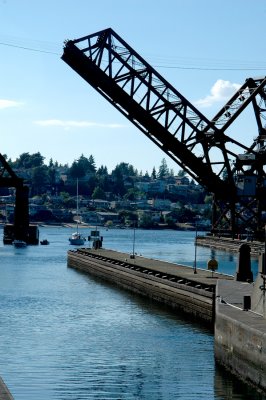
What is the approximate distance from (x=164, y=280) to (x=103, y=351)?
16.6 m

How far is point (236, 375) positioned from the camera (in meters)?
26.9

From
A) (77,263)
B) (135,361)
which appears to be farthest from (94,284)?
A: (135,361)

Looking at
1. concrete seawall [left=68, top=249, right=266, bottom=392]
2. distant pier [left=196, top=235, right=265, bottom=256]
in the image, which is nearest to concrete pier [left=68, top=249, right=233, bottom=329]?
concrete seawall [left=68, top=249, right=266, bottom=392]

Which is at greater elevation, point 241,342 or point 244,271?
point 244,271

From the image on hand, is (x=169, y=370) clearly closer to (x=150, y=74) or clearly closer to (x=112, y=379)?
(x=112, y=379)

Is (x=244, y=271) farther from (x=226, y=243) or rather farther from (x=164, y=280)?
(x=226, y=243)

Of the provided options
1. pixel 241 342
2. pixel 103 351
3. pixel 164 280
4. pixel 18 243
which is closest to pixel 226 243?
pixel 18 243

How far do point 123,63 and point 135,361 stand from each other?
41523 millimetres

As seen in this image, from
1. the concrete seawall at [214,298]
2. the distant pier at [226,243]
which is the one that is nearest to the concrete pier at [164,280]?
the concrete seawall at [214,298]

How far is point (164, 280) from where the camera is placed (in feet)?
158

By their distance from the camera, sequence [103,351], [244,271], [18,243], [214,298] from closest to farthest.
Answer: [103,351], [214,298], [244,271], [18,243]

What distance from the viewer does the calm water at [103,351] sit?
25891mm

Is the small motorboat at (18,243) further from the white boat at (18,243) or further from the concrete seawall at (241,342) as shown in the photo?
the concrete seawall at (241,342)

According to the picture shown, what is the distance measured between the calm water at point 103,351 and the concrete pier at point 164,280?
79 cm
